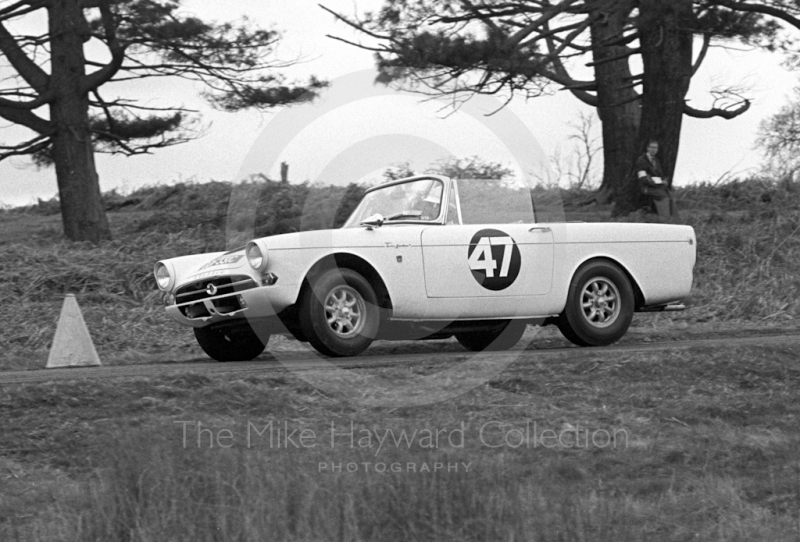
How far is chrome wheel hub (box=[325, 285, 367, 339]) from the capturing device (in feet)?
26.1

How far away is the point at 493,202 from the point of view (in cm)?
884

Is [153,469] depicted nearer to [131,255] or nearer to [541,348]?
[541,348]

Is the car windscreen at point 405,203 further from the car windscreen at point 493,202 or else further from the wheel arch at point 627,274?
the wheel arch at point 627,274

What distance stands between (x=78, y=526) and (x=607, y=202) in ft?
50.5

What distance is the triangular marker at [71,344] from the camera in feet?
30.0

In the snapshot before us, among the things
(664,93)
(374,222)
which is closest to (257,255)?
(374,222)

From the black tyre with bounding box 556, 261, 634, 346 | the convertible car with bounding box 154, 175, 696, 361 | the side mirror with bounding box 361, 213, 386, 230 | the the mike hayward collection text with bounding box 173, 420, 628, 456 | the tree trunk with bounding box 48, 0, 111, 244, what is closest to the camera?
the the mike hayward collection text with bounding box 173, 420, 628, 456

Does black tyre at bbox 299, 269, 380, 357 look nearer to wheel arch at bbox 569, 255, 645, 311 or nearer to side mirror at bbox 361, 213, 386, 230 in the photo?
side mirror at bbox 361, 213, 386, 230

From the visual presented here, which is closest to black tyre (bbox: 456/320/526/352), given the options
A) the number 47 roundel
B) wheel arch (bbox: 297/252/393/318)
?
the number 47 roundel

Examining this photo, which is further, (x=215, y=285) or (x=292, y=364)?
(x=215, y=285)

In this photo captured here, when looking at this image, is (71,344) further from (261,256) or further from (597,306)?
(597,306)

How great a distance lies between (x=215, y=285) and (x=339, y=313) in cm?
98

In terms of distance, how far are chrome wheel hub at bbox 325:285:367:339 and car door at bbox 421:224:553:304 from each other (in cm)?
55

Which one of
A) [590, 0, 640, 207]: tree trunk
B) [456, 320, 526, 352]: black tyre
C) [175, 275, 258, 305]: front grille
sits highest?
[590, 0, 640, 207]: tree trunk
